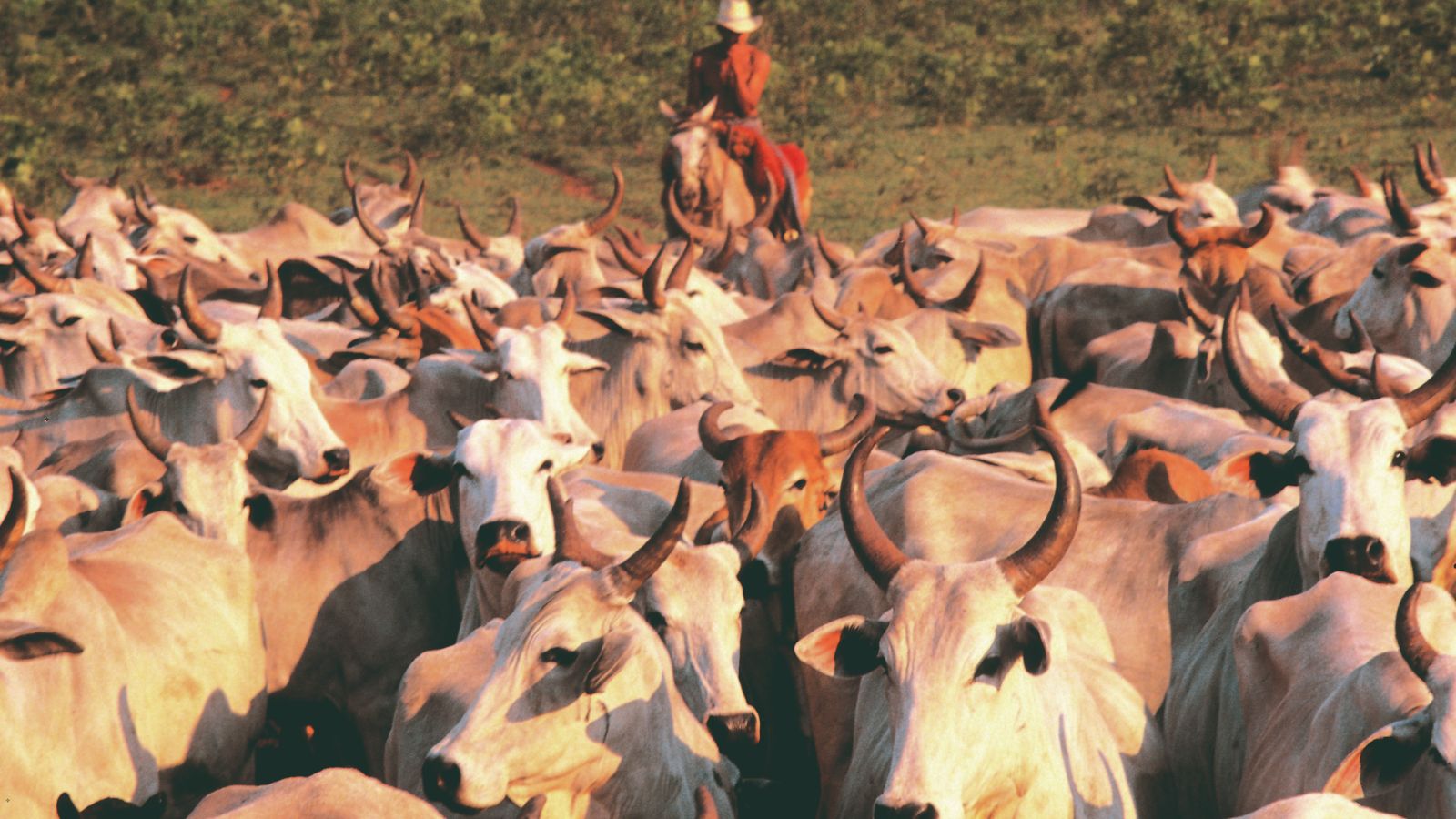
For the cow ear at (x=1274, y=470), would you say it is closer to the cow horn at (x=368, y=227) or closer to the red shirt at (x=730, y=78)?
the cow horn at (x=368, y=227)

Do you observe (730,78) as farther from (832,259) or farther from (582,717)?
(582,717)

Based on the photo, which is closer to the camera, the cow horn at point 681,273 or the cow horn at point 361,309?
the cow horn at point 681,273

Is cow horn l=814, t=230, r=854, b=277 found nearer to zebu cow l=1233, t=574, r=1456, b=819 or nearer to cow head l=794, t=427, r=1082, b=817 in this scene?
zebu cow l=1233, t=574, r=1456, b=819

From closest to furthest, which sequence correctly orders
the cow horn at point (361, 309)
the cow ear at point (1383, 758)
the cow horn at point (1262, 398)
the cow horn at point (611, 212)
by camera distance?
the cow ear at point (1383, 758) → the cow horn at point (1262, 398) → the cow horn at point (361, 309) → the cow horn at point (611, 212)

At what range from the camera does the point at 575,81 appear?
78.2 ft

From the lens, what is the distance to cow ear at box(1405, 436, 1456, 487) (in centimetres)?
553

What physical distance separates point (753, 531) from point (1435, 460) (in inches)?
75.6

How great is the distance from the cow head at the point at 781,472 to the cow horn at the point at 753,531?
53 cm

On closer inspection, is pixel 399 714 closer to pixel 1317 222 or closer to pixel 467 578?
pixel 467 578

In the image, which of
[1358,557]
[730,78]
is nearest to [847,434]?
[1358,557]

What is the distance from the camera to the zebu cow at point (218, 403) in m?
7.34

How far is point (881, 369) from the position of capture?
8758 millimetres

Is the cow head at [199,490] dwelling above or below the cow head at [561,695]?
below

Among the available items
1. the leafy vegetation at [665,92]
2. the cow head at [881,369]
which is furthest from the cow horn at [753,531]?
the leafy vegetation at [665,92]
